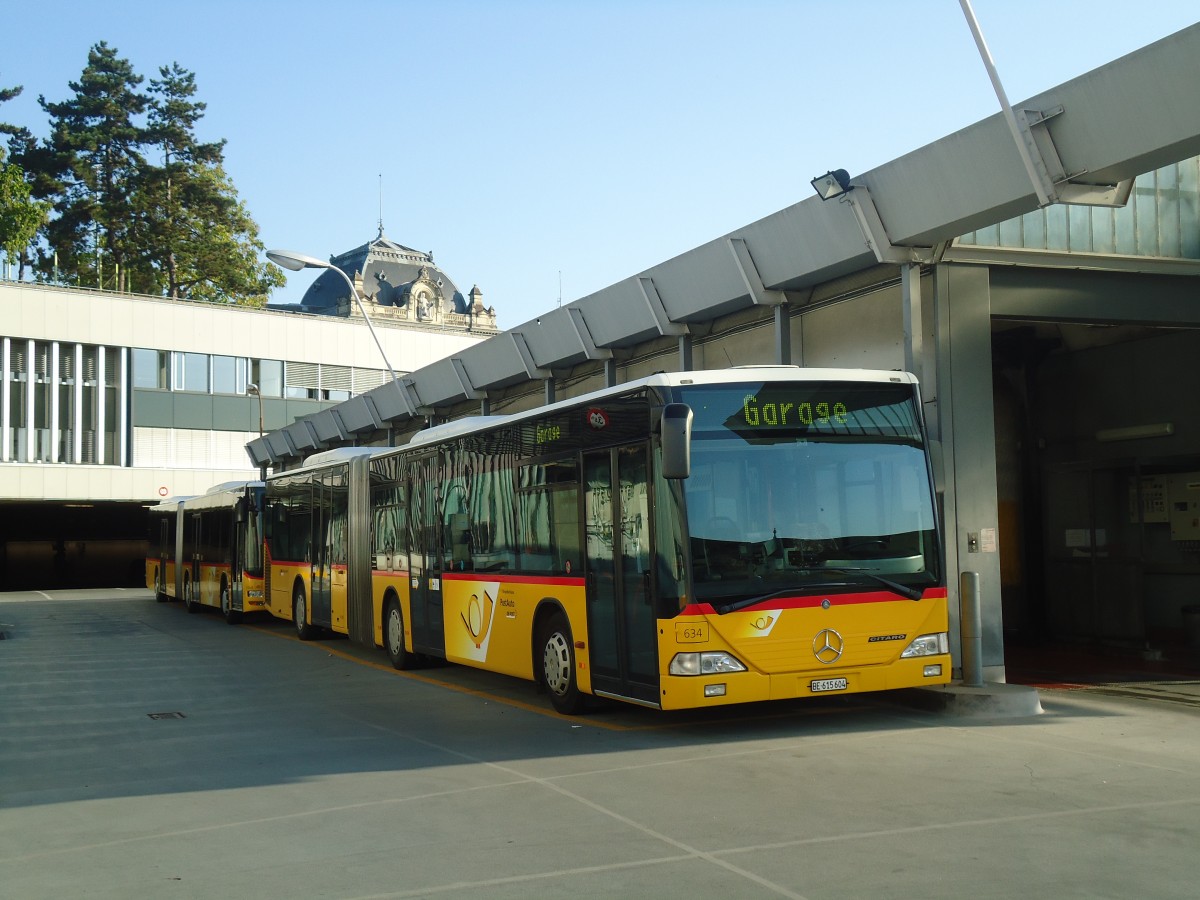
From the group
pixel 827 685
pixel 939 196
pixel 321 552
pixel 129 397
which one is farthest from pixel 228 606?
pixel 129 397

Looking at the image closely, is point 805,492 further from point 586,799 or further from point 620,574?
point 586,799

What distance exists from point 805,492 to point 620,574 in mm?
1757

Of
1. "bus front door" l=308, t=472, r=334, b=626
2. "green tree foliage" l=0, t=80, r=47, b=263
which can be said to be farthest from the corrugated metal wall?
"green tree foliage" l=0, t=80, r=47, b=263

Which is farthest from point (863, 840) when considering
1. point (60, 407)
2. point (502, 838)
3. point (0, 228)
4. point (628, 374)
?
point (60, 407)

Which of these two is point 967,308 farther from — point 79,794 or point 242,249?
point 242,249

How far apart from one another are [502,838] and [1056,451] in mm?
14249

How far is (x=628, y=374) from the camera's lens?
70.3ft

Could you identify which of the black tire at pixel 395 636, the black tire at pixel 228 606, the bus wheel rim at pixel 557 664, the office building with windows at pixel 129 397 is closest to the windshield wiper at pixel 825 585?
the bus wheel rim at pixel 557 664

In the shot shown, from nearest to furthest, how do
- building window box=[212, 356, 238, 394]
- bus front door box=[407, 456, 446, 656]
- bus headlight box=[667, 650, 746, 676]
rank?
bus headlight box=[667, 650, 746, 676]
bus front door box=[407, 456, 446, 656]
building window box=[212, 356, 238, 394]

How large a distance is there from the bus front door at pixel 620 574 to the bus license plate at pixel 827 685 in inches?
51.6

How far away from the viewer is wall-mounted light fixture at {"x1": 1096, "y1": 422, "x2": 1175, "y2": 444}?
698 inches

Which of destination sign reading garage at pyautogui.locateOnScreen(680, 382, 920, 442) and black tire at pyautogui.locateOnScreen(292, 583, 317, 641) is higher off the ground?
destination sign reading garage at pyautogui.locateOnScreen(680, 382, 920, 442)

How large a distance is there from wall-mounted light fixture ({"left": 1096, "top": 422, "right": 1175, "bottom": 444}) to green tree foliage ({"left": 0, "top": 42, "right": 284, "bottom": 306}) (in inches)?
2286

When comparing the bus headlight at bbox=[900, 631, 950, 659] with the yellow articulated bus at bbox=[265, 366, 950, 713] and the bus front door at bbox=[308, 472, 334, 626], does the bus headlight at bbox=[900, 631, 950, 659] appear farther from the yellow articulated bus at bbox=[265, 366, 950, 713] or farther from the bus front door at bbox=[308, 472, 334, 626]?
the bus front door at bbox=[308, 472, 334, 626]
